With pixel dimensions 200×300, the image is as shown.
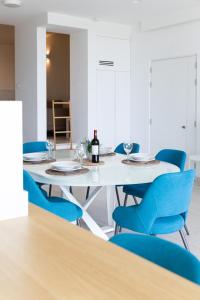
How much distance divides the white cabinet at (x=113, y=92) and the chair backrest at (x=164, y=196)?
5.15 m

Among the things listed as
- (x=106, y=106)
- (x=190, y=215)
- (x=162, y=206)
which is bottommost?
(x=190, y=215)

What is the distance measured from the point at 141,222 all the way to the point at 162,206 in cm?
19

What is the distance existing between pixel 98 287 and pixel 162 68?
6.95m

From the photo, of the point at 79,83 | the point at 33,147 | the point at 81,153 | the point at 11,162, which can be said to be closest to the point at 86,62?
the point at 79,83

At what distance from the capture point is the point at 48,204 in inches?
119

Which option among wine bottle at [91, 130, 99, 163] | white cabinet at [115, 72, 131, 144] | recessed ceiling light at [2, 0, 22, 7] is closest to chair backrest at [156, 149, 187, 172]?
wine bottle at [91, 130, 99, 163]

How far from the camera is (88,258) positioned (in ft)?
3.44

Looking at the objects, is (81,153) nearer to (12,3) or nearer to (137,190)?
(137,190)

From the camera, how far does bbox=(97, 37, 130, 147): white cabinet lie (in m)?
7.92

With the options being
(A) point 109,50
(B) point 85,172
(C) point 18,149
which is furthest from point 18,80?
(C) point 18,149

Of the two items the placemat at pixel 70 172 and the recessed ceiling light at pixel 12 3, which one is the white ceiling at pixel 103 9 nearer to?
the recessed ceiling light at pixel 12 3

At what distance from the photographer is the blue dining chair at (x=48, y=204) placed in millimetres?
2938

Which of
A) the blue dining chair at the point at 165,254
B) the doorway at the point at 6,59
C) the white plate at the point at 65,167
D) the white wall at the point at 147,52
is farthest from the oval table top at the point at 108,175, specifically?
the doorway at the point at 6,59

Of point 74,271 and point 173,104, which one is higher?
point 173,104
